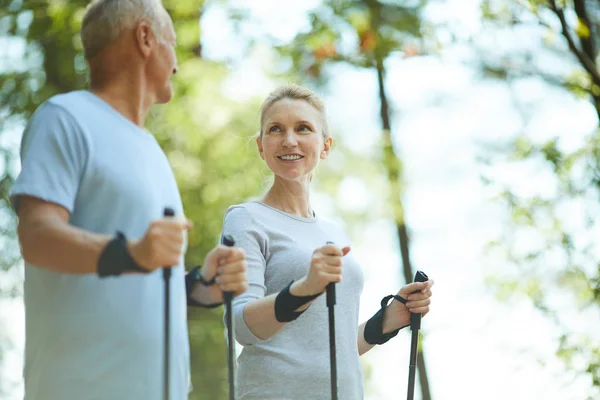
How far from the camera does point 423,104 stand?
8.62 m

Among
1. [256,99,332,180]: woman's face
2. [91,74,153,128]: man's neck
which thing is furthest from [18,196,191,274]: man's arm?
[256,99,332,180]: woman's face

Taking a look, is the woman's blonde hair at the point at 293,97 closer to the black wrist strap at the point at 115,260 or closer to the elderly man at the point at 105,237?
the elderly man at the point at 105,237

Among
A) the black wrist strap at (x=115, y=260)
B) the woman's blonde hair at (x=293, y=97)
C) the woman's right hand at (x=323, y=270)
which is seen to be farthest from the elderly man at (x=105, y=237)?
the woman's blonde hair at (x=293, y=97)

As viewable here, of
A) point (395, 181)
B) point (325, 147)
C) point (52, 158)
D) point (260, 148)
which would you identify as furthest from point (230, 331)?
point (395, 181)

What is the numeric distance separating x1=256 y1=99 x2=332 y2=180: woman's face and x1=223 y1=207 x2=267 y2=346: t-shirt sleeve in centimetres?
24

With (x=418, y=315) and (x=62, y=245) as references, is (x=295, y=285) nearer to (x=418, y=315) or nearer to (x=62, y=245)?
(x=418, y=315)

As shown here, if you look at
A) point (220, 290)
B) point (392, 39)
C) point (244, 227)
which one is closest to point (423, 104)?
point (392, 39)

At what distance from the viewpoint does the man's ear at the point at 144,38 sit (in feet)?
6.68

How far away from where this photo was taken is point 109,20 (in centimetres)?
202

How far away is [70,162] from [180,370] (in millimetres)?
561

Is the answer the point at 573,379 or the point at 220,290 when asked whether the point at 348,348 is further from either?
the point at 573,379

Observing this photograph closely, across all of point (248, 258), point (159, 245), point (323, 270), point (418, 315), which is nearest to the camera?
point (159, 245)

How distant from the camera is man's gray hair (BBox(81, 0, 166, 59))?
2016mm

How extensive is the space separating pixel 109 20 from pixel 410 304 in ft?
4.35
